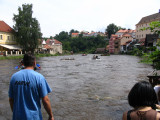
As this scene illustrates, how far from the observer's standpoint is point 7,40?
176 feet

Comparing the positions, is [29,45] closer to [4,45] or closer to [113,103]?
[4,45]

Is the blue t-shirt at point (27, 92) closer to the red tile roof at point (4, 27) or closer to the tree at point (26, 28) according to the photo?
the tree at point (26, 28)

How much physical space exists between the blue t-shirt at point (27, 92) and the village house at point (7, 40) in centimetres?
4960

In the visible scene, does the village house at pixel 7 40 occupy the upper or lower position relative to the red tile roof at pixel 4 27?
lower

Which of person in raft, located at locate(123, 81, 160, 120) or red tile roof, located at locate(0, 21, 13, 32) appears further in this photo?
red tile roof, located at locate(0, 21, 13, 32)

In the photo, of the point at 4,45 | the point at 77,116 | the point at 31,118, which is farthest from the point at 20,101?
the point at 4,45

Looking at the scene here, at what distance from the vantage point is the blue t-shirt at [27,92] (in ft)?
10.2

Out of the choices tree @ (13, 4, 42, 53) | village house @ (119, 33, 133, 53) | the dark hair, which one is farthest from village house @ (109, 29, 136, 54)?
the dark hair

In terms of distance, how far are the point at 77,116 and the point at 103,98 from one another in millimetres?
2702

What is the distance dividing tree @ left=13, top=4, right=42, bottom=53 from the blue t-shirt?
168 feet

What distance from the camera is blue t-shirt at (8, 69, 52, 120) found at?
10.2ft

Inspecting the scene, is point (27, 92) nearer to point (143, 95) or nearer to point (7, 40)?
point (143, 95)

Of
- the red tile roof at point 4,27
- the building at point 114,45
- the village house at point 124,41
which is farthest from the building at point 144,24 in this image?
the red tile roof at point 4,27

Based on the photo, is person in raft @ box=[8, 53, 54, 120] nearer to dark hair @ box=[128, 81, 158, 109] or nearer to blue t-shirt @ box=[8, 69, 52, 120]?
blue t-shirt @ box=[8, 69, 52, 120]
